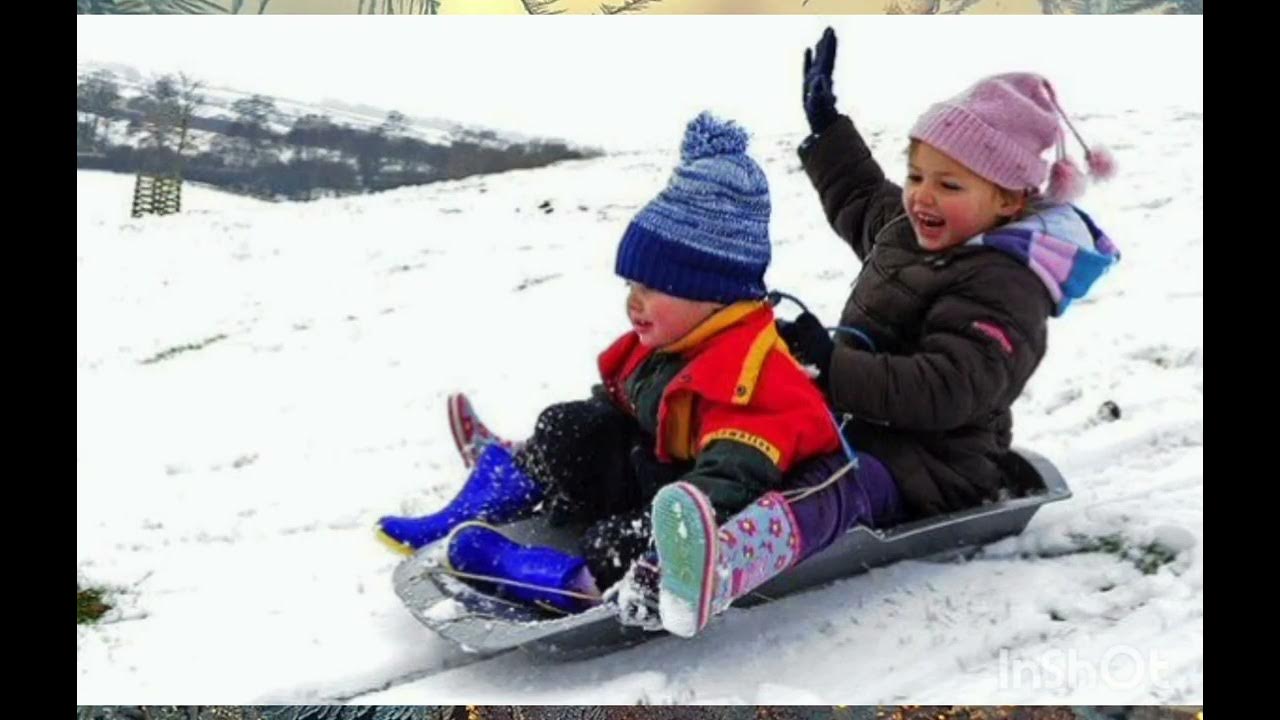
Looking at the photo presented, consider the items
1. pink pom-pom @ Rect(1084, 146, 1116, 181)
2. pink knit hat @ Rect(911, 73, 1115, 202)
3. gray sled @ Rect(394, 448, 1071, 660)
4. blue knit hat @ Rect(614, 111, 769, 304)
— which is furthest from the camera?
pink pom-pom @ Rect(1084, 146, 1116, 181)

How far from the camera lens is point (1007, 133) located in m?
2.14

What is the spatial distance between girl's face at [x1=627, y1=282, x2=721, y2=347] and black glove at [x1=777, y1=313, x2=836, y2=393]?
0.14 metres

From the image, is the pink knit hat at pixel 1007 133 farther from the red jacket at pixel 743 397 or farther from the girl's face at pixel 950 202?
the red jacket at pixel 743 397

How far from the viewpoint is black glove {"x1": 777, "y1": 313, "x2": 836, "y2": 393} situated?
6.56 feet

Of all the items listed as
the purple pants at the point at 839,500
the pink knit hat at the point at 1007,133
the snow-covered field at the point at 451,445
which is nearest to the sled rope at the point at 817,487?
the purple pants at the point at 839,500

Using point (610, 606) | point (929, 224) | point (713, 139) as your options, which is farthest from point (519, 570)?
point (929, 224)

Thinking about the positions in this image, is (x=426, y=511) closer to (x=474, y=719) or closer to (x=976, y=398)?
(x=474, y=719)

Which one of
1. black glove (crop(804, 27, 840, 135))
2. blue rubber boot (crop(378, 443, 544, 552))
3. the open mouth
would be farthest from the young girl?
blue rubber boot (crop(378, 443, 544, 552))

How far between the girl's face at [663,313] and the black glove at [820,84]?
686mm

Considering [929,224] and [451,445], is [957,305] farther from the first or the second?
[451,445]

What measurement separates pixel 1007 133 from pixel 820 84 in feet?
1.52

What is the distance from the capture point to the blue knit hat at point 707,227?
1984 millimetres

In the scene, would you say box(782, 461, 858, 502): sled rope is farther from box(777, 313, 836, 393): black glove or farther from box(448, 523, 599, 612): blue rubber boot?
box(448, 523, 599, 612): blue rubber boot
